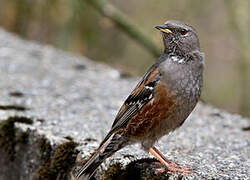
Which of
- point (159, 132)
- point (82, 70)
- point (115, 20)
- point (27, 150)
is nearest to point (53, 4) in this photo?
point (115, 20)

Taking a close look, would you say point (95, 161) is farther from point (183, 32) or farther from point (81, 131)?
point (183, 32)

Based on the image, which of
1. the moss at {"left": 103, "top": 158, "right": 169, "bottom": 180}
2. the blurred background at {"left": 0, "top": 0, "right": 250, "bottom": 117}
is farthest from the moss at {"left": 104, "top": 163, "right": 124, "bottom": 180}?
the blurred background at {"left": 0, "top": 0, "right": 250, "bottom": 117}

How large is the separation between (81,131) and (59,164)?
68cm

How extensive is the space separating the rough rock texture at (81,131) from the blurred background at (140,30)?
2.21m

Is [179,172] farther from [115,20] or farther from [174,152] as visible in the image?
[115,20]

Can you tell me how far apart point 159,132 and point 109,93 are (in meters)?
2.74

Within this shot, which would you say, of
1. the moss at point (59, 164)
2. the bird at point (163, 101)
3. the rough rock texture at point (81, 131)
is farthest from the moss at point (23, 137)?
the bird at point (163, 101)

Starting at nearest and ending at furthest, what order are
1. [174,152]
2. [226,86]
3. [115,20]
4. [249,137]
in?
[174,152] < [249,137] < [115,20] < [226,86]

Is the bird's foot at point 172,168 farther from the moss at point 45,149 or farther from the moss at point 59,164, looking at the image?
the moss at point 45,149

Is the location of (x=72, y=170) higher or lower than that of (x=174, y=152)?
lower

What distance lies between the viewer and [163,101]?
151 inches

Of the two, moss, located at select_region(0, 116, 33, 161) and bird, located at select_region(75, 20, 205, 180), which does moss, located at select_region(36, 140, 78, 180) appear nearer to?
bird, located at select_region(75, 20, 205, 180)

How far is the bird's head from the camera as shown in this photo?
13.4 ft

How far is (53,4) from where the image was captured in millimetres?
9609
